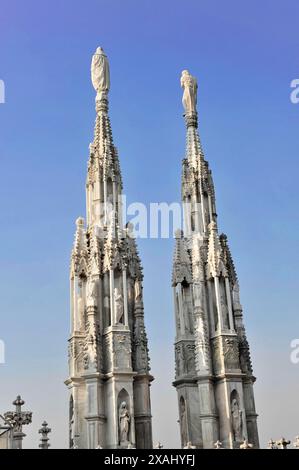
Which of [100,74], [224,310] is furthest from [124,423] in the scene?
[100,74]

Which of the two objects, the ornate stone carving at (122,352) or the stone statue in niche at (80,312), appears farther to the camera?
the stone statue in niche at (80,312)

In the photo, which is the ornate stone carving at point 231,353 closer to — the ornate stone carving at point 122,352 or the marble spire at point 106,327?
the marble spire at point 106,327

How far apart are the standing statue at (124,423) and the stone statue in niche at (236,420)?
A: 16.3 feet

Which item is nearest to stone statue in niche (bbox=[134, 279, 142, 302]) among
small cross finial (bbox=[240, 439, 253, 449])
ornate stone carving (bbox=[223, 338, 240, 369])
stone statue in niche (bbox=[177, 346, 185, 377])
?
stone statue in niche (bbox=[177, 346, 185, 377])

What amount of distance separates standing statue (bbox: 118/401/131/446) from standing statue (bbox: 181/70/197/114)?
16937mm

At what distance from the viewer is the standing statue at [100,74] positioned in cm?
3512

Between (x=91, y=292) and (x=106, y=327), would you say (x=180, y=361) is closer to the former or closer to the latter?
(x=106, y=327)

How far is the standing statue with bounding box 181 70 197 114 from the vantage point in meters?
37.6

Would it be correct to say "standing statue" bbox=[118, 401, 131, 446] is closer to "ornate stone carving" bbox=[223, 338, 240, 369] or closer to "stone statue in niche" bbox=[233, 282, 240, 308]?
"ornate stone carving" bbox=[223, 338, 240, 369]

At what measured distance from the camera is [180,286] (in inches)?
1337

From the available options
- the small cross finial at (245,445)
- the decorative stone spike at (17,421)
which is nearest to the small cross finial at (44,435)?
the decorative stone spike at (17,421)

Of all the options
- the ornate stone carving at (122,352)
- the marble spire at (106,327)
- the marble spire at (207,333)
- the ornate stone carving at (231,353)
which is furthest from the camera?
the ornate stone carving at (231,353)
